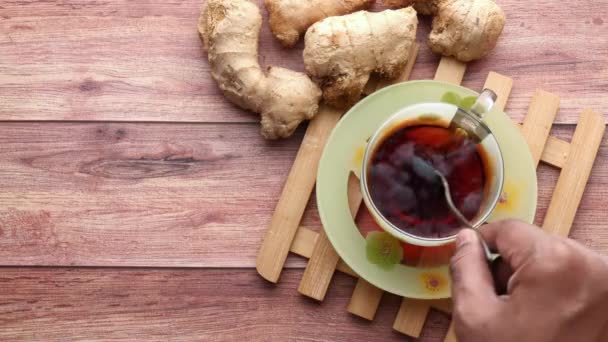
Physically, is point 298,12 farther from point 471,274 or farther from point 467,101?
point 471,274

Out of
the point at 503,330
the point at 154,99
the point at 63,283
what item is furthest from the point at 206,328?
the point at 503,330

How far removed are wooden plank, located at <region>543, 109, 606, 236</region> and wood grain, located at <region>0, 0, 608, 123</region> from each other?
27 millimetres

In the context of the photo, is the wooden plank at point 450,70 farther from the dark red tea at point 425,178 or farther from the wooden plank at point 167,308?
the wooden plank at point 167,308

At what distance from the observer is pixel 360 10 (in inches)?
34.0

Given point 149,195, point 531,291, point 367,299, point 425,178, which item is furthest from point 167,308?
point 531,291

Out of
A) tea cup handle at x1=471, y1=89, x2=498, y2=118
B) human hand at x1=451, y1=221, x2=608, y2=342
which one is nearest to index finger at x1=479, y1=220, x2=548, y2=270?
human hand at x1=451, y1=221, x2=608, y2=342

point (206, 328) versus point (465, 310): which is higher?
point (465, 310)

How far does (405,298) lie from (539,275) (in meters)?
0.31

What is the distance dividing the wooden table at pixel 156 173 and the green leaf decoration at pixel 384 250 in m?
0.07

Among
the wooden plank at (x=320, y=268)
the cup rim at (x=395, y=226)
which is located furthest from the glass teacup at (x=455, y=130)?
the wooden plank at (x=320, y=268)

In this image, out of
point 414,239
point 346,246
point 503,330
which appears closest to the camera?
point 503,330

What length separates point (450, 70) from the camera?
33.5 inches

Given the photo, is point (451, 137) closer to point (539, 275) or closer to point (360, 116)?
point (360, 116)

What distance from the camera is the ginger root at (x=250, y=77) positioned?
82 cm
